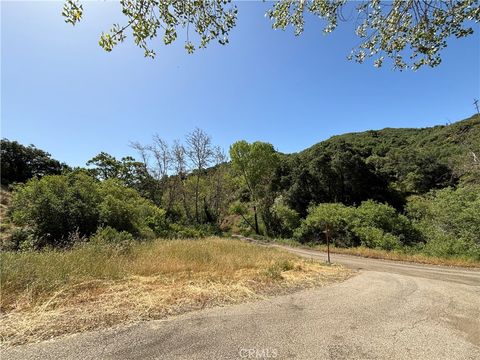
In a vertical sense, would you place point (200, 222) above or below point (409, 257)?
above

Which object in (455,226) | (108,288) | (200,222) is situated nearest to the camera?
(108,288)

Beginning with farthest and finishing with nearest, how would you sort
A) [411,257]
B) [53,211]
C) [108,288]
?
1. [411,257]
2. [53,211]
3. [108,288]

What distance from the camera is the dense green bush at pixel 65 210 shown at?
1373cm

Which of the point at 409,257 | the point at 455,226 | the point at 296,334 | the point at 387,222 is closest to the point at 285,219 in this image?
the point at 387,222

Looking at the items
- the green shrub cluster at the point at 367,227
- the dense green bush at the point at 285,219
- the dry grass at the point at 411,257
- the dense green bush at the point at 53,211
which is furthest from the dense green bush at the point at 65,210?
the dense green bush at the point at 285,219

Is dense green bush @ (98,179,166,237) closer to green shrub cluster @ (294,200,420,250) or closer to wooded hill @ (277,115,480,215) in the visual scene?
green shrub cluster @ (294,200,420,250)

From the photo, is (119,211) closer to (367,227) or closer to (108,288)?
(108,288)

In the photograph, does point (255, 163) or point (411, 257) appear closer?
point (411, 257)

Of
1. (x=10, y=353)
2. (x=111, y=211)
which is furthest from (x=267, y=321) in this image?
(x=111, y=211)

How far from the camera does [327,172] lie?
34.9m

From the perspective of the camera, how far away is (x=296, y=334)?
3508 mm

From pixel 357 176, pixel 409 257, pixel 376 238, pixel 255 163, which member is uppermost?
pixel 255 163

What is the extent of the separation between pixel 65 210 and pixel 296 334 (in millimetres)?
14909

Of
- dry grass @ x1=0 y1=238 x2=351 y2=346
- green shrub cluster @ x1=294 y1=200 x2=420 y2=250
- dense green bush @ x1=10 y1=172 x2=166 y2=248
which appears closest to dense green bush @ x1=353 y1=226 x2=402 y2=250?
green shrub cluster @ x1=294 y1=200 x2=420 y2=250
